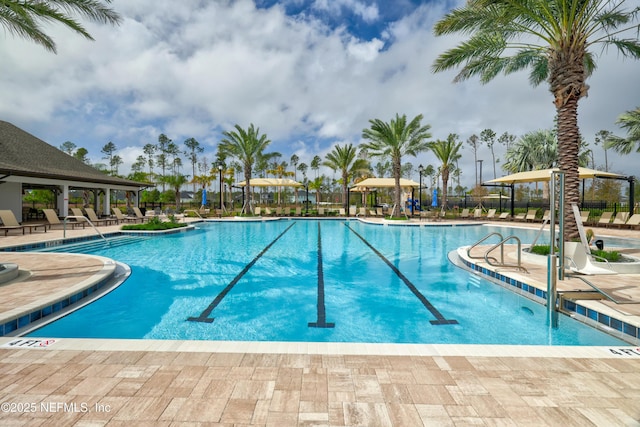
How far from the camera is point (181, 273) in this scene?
24.3 ft

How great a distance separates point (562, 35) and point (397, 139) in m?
14.2

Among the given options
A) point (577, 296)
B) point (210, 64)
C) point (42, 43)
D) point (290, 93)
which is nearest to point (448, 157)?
point (290, 93)

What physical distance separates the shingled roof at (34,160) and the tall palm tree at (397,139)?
19.4 m

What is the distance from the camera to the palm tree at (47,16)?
6305 mm

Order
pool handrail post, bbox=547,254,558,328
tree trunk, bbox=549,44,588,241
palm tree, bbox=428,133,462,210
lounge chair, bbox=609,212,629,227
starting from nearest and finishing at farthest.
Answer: pool handrail post, bbox=547,254,558,328 < tree trunk, bbox=549,44,588,241 < lounge chair, bbox=609,212,629,227 < palm tree, bbox=428,133,462,210

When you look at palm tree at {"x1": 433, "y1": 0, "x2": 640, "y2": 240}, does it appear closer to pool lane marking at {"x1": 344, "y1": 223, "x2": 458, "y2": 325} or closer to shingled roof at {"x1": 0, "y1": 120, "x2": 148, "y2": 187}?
pool lane marking at {"x1": 344, "y1": 223, "x2": 458, "y2": 325}

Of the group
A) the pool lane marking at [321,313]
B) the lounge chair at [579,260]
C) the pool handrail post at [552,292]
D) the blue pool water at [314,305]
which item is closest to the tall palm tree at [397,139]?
the blue pool water at [314,305]

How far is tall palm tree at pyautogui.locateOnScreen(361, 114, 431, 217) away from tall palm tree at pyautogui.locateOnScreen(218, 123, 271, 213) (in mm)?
8868

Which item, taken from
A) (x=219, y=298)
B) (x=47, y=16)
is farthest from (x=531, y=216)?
(x=47, y=16)

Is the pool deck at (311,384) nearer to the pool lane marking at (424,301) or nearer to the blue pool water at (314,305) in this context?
the blue pool water at (314,305)

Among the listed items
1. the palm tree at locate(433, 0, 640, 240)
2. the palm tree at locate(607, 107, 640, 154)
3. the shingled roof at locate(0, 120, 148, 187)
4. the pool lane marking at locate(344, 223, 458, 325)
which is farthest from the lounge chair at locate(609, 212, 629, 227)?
the shingled roof at locate(0, 120, 148, 187)

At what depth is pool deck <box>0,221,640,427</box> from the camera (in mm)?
1964

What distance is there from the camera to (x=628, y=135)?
20.6m

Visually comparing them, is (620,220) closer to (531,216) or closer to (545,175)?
(545,175)
